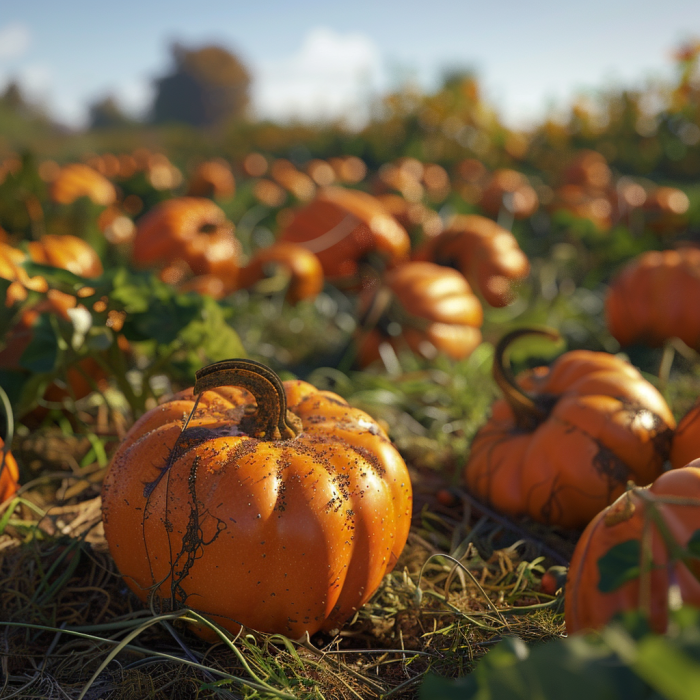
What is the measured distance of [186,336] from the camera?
2260 mm

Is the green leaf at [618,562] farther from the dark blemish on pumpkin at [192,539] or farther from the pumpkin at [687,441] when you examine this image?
the pumpkin at [687,441]

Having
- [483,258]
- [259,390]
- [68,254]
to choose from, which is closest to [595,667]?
[259,390]

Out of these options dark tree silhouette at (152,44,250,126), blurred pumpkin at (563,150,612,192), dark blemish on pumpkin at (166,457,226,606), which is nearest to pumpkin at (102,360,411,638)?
dark blemish on pumpkin at (166,457,226,606)

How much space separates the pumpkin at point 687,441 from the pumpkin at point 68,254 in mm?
2875

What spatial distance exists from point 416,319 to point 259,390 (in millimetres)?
2336

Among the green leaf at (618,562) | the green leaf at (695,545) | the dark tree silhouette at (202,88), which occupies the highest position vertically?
the green leaf at (695,545)

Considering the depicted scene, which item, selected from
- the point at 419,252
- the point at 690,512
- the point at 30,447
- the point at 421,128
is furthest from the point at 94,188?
the point at 421,128

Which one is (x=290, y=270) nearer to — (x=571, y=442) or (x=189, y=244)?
(x=189, y=244)

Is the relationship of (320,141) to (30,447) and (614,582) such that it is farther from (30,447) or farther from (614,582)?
(614,582)

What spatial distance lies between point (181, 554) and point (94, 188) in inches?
235

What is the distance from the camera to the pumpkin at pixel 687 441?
1.96m

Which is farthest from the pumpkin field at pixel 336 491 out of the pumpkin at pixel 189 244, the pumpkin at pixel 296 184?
the pumpkin at pixel 296 184

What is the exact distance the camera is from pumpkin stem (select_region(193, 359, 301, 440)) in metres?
1.55

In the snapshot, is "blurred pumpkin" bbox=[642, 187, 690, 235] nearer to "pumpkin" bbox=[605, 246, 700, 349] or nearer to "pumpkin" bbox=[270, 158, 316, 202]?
"pumpkin" bbox=[605, 246, 700, 349]
